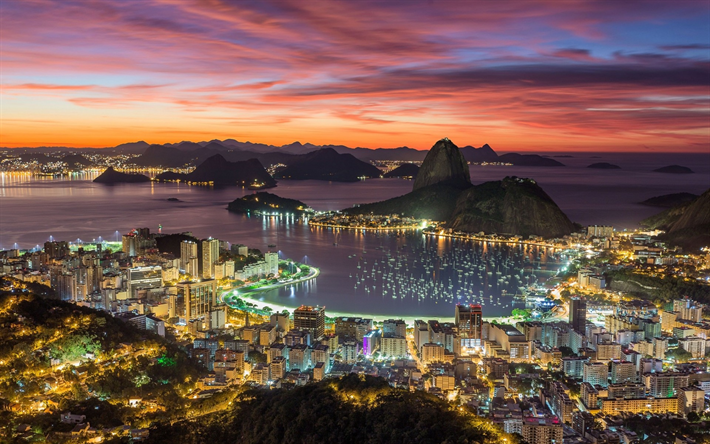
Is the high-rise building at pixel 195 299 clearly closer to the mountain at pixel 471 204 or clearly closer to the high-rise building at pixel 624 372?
the high-rise building at pixel 624 372

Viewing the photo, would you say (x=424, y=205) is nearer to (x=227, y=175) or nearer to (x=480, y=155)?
(x=227, y=175)

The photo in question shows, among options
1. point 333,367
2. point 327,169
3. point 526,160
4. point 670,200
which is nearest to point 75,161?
point 327,169

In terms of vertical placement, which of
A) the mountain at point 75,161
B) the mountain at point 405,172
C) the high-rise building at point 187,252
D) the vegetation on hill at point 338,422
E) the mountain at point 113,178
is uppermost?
the mountain at point 75,161

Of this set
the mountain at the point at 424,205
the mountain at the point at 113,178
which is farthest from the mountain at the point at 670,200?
the mountain at the point at 113,178

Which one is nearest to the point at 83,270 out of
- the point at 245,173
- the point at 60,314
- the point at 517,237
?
the point at 60,314

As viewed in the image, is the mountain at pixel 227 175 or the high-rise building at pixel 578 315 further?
the mountain at pixel 227 175

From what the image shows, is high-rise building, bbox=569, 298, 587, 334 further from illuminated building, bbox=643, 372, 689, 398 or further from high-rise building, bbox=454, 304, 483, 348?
illuminated building, bbox=643, 372, 689, 398
